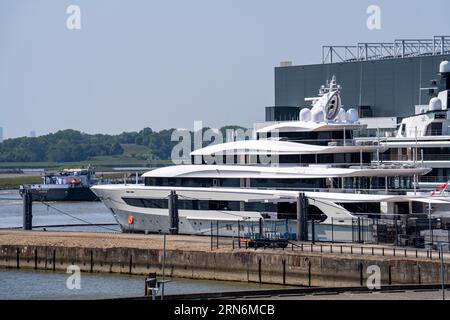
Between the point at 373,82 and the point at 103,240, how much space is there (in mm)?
52176

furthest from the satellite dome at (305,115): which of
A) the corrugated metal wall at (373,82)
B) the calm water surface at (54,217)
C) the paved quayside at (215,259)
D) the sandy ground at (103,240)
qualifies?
the corrugated metal wall at (373,82)

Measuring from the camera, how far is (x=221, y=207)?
69.4 metres

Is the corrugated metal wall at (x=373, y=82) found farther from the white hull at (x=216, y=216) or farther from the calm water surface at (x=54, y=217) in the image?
the white hull at (x=216, y=216)

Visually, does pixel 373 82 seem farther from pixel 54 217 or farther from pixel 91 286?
pixel 91 286

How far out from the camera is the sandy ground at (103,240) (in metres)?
61.4

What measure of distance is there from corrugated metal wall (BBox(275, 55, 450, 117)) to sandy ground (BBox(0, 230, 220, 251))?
148ft

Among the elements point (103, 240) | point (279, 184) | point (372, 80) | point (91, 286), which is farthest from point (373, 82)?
point (91, 286)

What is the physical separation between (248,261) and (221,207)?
13027 mm

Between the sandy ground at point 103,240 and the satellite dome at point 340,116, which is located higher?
the satellite dome at point 340,116

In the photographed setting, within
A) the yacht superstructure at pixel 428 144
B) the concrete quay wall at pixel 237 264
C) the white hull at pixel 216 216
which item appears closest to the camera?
the concrete quay wall at pixel 237 264

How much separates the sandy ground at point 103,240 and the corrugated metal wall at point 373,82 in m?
45.0

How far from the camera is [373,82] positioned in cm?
11144
